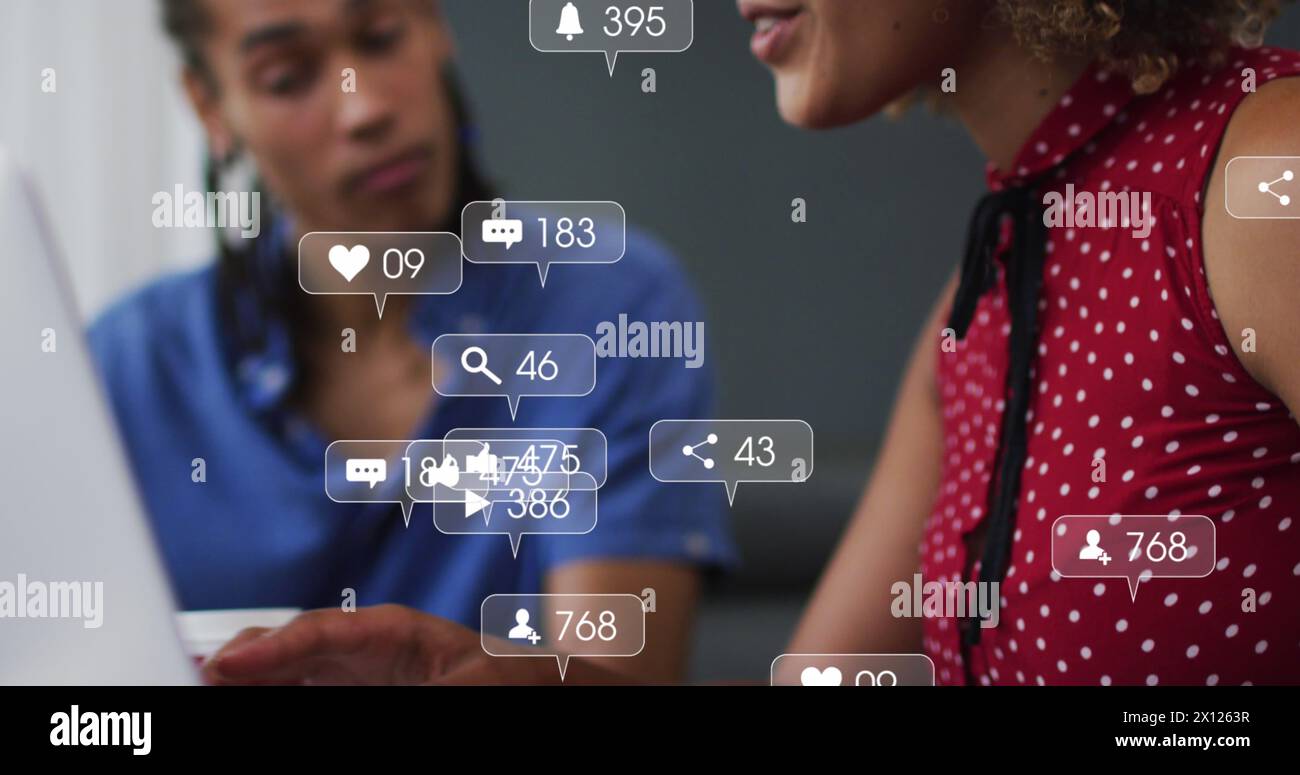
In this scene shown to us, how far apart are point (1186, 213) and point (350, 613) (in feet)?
1.59

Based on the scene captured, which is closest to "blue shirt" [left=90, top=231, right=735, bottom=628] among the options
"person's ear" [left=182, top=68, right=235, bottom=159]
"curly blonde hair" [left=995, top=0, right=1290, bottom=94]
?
"person's ear" [left=182, top=68, right=235, bottom=159]

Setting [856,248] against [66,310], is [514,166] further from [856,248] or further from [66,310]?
[66,310]

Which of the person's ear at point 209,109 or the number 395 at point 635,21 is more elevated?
the number 395 at point 635,21

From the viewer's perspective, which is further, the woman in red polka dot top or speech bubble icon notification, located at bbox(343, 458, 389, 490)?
speech bubble icon notification, located at bbox(343, 458, 389, 490)

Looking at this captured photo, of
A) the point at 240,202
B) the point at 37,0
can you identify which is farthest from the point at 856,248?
the point at 37,0

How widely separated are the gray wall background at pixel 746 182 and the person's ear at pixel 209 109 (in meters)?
0.17

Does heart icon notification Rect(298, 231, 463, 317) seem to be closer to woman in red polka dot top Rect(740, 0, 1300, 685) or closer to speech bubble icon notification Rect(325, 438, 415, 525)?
speech bubble icon notification Rect(325, 438, 415, 525)

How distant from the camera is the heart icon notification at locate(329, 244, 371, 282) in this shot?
659 millimetres

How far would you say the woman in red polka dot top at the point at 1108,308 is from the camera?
0.57m

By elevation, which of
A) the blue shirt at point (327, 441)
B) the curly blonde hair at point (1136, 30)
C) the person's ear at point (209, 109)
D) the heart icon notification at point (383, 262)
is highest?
the curly blonde hair at point (1136, 30)

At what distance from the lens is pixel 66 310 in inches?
15.8

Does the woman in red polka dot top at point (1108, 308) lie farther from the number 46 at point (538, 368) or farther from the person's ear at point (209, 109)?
the person's ear at point (209, 109)

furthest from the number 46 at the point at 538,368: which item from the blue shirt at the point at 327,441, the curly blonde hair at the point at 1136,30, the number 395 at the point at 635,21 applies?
the curly blonde hair at the point at 1136,30

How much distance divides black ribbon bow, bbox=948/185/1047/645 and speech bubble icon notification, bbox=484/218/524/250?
0.26 meters
